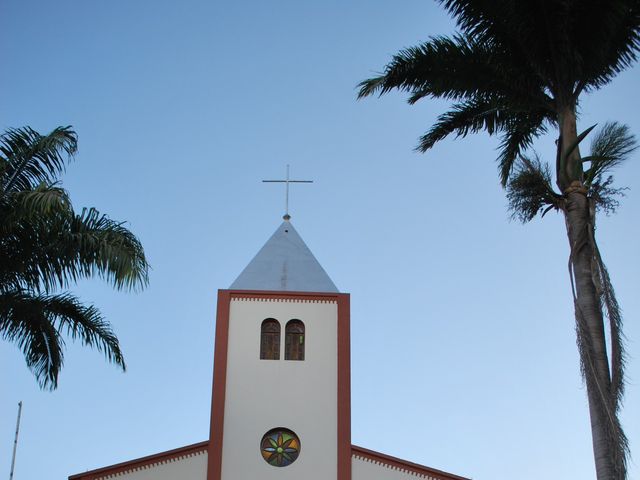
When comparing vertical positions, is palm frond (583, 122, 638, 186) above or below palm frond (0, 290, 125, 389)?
above

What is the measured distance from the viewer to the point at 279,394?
70.9 ft

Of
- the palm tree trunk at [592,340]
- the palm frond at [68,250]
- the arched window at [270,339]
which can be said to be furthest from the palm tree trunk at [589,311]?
the arched window at [270,339]

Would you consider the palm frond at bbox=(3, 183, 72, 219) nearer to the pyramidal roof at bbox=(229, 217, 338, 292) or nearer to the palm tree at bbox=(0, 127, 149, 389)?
the palm tree at bbox=(0, 127, 149, 389)

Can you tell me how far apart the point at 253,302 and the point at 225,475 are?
4.65 metres

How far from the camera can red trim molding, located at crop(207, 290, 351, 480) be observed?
20.6 m

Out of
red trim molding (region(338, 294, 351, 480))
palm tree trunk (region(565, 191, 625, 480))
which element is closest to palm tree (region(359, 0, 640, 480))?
palm tree trunk (region(565, 191, 625, 480))

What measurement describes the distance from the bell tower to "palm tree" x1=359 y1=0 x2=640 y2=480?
9.33 m

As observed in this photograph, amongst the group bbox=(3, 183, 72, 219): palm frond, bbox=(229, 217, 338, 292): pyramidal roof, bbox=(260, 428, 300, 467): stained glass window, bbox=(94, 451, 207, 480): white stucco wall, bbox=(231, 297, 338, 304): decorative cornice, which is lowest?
bbox=(94, 451, 207, 480): white stucco wall

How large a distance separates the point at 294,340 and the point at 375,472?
13.2 feet

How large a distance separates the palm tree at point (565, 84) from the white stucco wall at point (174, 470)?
34.6 feet

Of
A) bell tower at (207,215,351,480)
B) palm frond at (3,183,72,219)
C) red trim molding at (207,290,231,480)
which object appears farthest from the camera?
bell tower at (207,215,351,480)

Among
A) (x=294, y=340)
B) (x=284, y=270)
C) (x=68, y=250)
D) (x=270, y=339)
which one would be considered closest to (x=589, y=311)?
(x=68, y=250)

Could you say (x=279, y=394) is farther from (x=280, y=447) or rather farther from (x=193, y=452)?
(x=193, y=452)

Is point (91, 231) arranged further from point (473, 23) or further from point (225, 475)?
point (225, 475)
